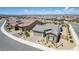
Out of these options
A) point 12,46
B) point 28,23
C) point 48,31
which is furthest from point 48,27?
point 12,46

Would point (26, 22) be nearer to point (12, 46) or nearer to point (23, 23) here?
point (23, 23)

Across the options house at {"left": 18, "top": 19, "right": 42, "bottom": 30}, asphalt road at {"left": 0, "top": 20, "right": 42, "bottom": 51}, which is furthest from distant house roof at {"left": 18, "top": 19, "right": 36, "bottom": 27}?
asphalt road at {"left": 0, "top": 20, "right": 42, "bottom": 51}

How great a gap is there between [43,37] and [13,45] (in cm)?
29

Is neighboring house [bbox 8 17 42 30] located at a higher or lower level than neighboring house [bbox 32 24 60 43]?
higher

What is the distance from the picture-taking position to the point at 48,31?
1.21 m

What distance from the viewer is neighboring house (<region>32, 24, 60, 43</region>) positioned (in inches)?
47.2

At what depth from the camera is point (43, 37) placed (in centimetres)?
121

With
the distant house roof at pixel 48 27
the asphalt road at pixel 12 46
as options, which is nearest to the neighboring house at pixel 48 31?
the distant house roof at pixel 48 27

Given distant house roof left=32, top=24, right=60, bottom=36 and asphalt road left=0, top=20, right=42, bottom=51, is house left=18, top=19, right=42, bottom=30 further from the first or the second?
asphalt road left=0, top=20, right=42, bottom=51

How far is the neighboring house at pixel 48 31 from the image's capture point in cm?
120

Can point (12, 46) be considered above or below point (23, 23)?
below

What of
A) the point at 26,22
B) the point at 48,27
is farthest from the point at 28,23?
the point at 48,27
